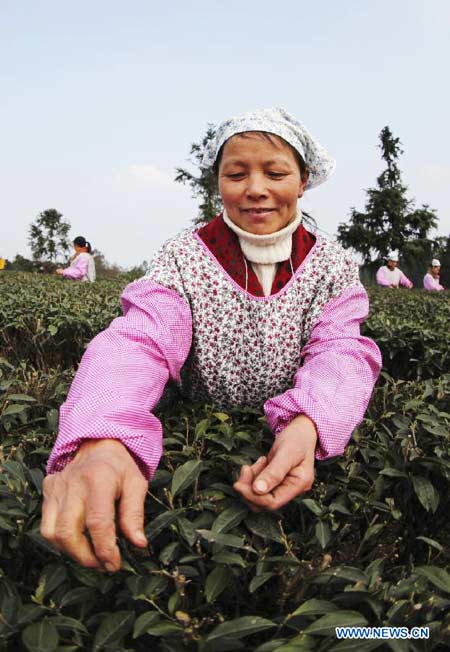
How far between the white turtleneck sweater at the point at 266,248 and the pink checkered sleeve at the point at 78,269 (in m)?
8.73

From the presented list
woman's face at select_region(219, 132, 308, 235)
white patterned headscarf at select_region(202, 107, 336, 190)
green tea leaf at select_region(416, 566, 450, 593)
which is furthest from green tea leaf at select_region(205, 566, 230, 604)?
white patterned headscarf at select_region(202, 107, 336, 190)

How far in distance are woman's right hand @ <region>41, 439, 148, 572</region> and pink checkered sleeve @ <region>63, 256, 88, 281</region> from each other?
9285 millimetres

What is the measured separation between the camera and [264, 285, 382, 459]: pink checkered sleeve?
1.25 meters

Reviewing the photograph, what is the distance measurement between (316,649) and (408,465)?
60 centimetres

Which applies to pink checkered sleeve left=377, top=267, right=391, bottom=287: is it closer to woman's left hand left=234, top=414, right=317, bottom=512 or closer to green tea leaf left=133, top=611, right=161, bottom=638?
woman's left hand left=234, top=414, right=317, bottom=512

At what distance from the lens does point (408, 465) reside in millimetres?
1383

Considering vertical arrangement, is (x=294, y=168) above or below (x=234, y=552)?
above

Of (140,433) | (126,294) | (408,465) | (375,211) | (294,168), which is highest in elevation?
(375,211)

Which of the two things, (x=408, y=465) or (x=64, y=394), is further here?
(x=64, y=394)

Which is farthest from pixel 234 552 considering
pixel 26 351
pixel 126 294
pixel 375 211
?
pixel 375 211

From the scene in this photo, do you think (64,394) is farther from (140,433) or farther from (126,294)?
(140,433)

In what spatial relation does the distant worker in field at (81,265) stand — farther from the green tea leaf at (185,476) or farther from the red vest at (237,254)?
the green tea leaf at (185,476)

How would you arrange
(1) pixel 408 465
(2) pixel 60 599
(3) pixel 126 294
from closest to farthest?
(2) pixel 60 599 < (1) pixel 408 465 < (3) pixel 126 294

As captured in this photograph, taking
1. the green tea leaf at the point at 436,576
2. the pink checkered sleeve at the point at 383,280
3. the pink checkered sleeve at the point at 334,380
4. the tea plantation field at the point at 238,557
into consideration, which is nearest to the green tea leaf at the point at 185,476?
the tea plantation field at the point at 238,557
